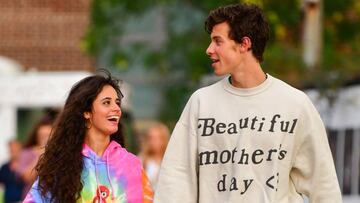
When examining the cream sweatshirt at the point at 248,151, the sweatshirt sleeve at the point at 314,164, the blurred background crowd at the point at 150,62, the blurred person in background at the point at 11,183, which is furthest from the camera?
the blurred background crowd at the point at 150,62

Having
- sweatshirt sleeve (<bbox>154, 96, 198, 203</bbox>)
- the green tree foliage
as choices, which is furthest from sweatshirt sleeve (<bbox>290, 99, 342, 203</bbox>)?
the green tree foliage

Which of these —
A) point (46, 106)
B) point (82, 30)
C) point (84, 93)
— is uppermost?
point (82, 30)

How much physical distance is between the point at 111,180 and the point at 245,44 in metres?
1.07

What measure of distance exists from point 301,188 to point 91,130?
1.23 metres

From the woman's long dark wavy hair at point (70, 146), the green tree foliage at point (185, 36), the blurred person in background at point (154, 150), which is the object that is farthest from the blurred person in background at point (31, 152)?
the green tree foliage at point (185, 36)

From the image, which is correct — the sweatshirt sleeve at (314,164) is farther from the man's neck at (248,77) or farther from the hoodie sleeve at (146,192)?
the hoodie sleeve at (146,192)

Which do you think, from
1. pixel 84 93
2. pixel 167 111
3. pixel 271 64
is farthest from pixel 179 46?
pixel 84 93

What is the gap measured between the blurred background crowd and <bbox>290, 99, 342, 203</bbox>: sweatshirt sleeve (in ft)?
17.6

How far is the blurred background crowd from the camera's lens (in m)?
21.5

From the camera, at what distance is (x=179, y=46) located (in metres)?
28.4

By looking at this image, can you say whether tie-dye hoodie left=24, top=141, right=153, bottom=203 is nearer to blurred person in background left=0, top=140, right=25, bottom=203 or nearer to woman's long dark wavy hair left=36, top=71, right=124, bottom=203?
woman's long dark wavy hair left=36, top=71, right=124, bottom=203

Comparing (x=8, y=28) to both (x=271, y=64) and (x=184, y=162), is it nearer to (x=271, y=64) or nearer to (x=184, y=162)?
(x=271, y=64)

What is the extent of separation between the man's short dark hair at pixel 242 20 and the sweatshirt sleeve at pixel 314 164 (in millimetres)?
469

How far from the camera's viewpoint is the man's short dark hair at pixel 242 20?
9.07 m
